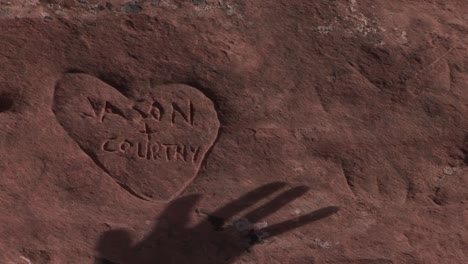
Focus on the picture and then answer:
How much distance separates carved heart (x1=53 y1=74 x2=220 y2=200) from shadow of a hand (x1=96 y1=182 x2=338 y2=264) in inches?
5.5

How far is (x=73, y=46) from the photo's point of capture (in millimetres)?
1837

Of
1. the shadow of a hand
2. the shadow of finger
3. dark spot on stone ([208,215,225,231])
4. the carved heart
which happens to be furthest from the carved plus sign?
the shadow of finger

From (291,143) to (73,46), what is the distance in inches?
30.3

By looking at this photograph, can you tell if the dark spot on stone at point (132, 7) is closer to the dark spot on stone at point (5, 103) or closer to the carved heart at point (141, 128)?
the carved heart at point (141, 128)

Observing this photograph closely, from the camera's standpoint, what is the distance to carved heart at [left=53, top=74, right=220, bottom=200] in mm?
1854

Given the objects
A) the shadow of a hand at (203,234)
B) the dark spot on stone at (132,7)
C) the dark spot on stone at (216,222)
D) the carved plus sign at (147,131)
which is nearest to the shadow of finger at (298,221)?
the shadow of a hand at (203,234)

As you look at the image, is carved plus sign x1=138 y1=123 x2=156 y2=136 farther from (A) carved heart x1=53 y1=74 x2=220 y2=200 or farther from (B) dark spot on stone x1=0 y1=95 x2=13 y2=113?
(B) dark spot on stone x1=0 y1=95 x2=13 y2=113

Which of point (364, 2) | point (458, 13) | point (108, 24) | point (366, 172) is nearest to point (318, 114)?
point (366, 172)

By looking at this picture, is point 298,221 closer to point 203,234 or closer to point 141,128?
point 203,234

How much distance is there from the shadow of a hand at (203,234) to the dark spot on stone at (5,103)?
1.77 ft

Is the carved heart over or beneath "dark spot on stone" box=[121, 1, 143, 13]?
beneath

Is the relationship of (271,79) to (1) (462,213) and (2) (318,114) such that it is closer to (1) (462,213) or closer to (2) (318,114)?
(2) (318,114)

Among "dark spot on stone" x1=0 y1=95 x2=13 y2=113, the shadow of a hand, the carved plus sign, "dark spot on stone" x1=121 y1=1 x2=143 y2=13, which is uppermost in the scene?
"dark spot on stone" x1=121 y1=1 x2=143 y2=13

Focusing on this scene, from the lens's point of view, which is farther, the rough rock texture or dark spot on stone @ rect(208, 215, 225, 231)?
dark spot on stone @ rect(208, 215, 225, 231)
